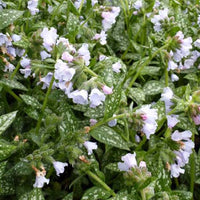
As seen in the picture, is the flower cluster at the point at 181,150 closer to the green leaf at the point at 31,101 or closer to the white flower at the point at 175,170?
the white flower at the point at 175,170

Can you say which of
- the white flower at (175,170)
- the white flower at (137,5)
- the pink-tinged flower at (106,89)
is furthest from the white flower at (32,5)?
the white flower at (175,170)

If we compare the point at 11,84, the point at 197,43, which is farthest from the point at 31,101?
the point at 197,43

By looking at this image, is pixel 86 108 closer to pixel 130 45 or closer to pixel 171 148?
pixel 171 148

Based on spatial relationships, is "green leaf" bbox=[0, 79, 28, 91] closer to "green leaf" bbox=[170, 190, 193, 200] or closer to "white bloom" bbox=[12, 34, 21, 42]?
"white bloom" bbox=[12, 34, 21, 42]

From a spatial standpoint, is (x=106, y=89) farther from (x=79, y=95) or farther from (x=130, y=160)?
(x=130, y=160)

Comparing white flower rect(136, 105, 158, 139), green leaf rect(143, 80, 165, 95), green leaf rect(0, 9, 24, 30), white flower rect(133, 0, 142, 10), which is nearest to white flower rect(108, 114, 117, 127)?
white flower rect(136, 105, 158, 139)

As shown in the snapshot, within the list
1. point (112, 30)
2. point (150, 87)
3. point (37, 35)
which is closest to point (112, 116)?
point (37, 35)
